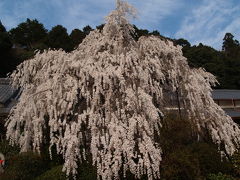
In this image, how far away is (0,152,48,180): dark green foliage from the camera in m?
8.10

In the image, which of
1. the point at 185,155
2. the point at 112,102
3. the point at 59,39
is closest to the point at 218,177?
the point at 185,155

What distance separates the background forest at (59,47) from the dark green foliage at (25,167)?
1561 cm

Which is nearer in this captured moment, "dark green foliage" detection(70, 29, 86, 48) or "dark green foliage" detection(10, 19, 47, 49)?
"dark green foliage" detection(70, 29, 86, 48)

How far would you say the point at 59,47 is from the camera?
29.2 meters

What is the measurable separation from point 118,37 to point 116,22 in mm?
394

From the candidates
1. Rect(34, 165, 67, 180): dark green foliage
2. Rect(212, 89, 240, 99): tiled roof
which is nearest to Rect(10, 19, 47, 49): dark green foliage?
Rect(212, 89, 240, 99): tiled roof

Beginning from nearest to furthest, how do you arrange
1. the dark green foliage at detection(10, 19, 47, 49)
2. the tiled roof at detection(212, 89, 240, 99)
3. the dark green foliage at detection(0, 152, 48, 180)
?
the dark green foliage at detection(0, 152, 48, 180) → the tiled roof at detection(212, 89, 240, 99) → the dark green foliage at detection(10, 19, 47, 49)

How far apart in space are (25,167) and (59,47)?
2194cm

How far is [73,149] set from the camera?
21.8 feet

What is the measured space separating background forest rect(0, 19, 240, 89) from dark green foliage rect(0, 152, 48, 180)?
15.6 m

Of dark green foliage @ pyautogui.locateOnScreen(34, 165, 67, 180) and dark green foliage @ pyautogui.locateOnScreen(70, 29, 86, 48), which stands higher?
dark green foliage @ pyautogui.locateOnScreen(70, 29, 86, 48)

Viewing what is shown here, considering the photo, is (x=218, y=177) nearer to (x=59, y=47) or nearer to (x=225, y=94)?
(x=225, y=94)

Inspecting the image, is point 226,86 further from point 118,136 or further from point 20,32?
point 118,136

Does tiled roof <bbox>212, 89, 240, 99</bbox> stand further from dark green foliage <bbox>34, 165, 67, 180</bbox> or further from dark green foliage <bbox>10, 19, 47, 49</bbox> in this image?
dark green foliage <bbox>10, 19, 47, 49</bbox>
